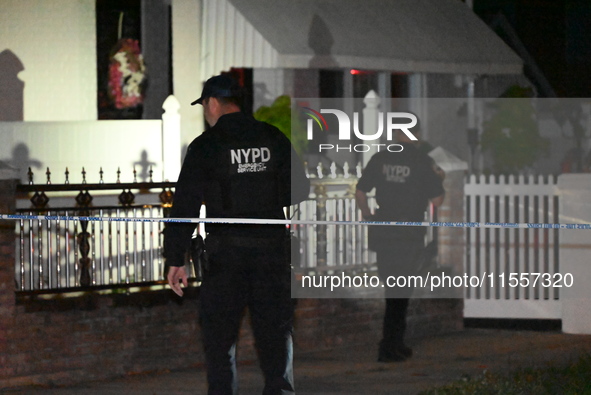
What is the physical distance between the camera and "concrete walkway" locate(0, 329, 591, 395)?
767 centimetres

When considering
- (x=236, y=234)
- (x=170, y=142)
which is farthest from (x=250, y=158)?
(x=170, y=142)

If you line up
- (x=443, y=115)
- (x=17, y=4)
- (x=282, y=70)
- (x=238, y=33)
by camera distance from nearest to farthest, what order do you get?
(x=17, y=4)
(x=238, y=33)
(x=282, y=70)
(x=443, y=115)

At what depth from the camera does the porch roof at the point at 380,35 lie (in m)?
12.9

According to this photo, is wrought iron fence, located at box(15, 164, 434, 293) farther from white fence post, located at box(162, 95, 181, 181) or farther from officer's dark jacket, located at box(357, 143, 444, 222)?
white fence post, located at box(162, 95, 181, 181)

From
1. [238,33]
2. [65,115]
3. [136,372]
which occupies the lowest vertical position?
[136,372]

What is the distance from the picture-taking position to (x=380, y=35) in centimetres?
1456

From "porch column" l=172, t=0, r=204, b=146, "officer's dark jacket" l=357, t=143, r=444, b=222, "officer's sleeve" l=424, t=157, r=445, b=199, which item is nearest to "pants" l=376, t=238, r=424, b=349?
"officer's dark jacket" l=357, t=143, r=444, b=222

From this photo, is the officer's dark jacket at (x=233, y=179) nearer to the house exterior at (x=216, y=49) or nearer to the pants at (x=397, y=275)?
the pants at (x=397, y=275)

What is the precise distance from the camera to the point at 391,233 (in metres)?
9.41

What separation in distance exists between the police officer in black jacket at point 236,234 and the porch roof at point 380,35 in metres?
6.58

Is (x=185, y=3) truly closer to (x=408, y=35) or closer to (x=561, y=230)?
(x=408, y=35)

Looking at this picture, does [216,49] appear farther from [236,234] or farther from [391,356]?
[236,234]

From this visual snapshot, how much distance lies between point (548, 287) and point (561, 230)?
60 cm

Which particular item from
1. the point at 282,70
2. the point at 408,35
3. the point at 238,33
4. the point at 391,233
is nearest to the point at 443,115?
the point at 408,35
